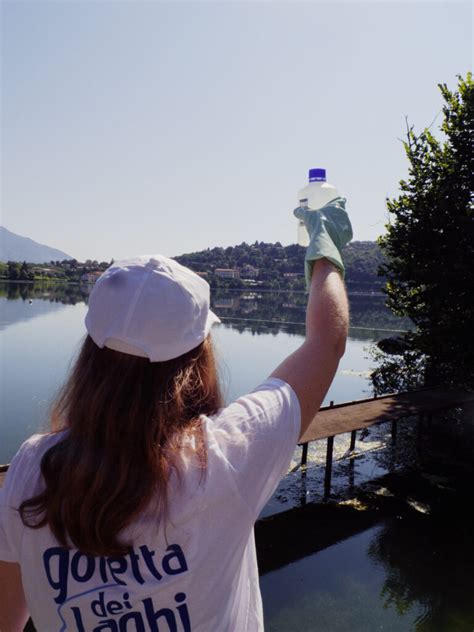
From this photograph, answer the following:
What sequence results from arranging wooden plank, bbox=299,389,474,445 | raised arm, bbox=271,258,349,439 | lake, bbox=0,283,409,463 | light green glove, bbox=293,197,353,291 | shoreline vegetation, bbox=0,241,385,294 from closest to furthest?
raised arm, bbox=271,258,349,439
light green glove, bbox=293,197,353,291
wooden plank, bbox=299,389,474,445
lake, bbox=0,283,409,463
shoreline vegetation, bbox=0,241,385,294

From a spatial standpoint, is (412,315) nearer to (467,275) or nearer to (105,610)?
(467,275)

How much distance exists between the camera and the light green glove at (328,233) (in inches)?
54.3

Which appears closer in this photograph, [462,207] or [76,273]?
[462,207]

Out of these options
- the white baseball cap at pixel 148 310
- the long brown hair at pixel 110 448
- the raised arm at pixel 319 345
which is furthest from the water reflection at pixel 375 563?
the white baseball cap at pixel 148 310

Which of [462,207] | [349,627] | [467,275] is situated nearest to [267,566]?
[349,627]

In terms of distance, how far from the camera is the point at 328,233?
Result: 4.92ft

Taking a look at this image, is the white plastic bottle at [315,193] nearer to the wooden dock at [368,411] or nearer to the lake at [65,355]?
the lake at [65,355]

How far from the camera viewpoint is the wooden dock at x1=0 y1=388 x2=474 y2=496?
793cm

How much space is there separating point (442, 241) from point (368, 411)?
13.5ft

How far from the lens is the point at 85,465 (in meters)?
0.96

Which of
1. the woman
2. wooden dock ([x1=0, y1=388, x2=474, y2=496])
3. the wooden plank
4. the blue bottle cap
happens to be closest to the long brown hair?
the woman

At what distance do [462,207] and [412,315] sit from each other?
2653 mm

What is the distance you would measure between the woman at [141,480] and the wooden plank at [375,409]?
20.9 feet

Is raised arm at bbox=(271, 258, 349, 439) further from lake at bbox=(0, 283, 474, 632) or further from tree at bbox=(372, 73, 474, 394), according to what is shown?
tree at bbox=(372, 73, 474, 394)
